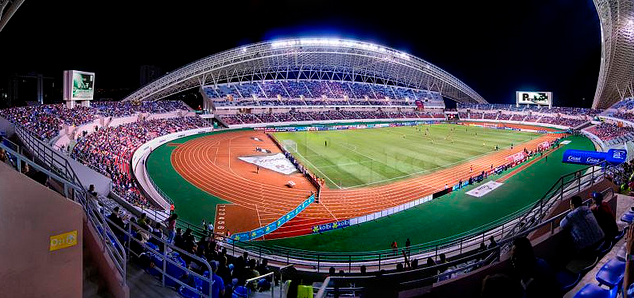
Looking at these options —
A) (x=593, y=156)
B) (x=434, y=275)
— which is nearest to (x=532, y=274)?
(x=434, y=275)

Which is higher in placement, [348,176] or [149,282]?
[149,282]

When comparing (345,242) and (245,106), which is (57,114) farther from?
(245,106)

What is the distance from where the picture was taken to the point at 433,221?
57.2 ft

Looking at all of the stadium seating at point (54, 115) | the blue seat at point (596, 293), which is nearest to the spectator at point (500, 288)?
the blue seat at point (596, 293)

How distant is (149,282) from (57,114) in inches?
1194

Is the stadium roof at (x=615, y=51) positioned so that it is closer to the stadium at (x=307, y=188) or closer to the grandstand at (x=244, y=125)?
the stadium at (x=307, y=188)

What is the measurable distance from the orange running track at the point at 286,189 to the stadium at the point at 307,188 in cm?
17

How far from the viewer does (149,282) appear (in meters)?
5.63

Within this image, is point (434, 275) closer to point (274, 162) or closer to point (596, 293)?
point (596, 293)

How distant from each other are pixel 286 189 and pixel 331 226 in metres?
6.79

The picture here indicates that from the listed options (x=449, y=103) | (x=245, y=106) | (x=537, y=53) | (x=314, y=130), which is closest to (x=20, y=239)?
(x=314, y=130)

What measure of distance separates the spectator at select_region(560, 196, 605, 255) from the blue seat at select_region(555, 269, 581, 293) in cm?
37

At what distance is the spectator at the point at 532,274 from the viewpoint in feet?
10.0

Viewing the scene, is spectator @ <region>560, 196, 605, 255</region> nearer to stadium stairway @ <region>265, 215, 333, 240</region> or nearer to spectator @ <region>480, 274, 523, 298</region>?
spectator @ <region>480, 274, 523, 298</region>
